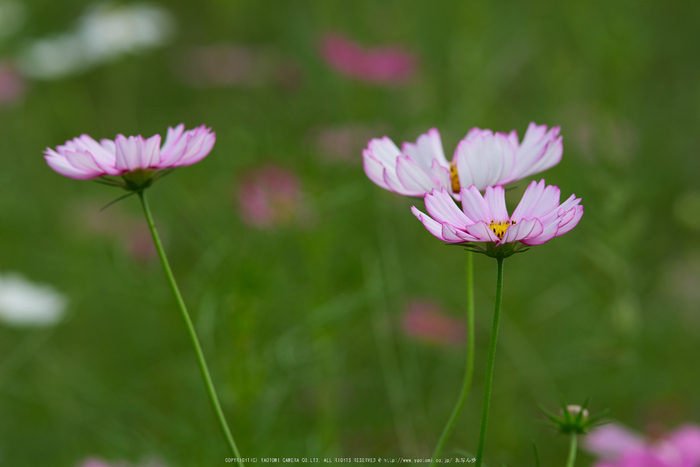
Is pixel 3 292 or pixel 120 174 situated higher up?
pixel 3 292

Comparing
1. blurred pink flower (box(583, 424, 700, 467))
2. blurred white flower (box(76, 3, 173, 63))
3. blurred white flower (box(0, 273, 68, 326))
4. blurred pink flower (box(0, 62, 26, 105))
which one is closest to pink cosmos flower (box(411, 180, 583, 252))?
blurred pink flower (box(583, 424, 700, 467))

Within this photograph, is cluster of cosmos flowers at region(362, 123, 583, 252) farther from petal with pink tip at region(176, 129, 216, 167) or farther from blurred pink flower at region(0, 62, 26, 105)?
blurred pink flower at region(0, 62, 26, 105)

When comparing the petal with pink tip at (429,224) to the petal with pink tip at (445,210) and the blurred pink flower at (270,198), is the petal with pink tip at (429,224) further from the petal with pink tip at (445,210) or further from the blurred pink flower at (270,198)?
the blurred pink flower at (270,198)

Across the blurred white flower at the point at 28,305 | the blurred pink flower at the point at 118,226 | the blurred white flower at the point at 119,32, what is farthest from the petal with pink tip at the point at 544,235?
the blurred white flower at the point at 119,32

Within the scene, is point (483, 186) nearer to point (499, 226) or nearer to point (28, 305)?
point (499, 226)

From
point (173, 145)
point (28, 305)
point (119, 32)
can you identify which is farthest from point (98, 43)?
point (173, 145)

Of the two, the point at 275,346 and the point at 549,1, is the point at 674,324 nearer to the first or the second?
the point at 275,346

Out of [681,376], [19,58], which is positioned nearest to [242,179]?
[681,376]
